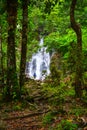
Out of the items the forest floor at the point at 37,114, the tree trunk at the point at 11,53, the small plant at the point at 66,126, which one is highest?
the tree trunk at the point at 11,53

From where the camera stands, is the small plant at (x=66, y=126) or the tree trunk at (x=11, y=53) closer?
the small plant at (x=66, y=126)

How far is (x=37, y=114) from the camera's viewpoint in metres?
13.1

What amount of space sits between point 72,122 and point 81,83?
449cm

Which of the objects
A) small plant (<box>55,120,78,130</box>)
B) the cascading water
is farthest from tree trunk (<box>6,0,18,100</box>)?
the cascading water

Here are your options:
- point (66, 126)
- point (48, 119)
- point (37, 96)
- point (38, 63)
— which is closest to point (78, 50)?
point (48, 119)

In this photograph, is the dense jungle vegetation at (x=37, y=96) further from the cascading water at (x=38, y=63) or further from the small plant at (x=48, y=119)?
the cascading water at (x=38, y=63)

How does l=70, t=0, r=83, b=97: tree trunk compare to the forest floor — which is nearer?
the forest floor

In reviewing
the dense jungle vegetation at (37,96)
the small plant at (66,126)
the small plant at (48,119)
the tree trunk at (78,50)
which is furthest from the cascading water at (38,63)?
the small plant at (66,126)

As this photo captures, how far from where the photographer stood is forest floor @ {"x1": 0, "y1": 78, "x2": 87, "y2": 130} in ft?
36.1

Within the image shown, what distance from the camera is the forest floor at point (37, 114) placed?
11.0 m

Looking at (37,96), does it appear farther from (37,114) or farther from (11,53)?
(37,114)

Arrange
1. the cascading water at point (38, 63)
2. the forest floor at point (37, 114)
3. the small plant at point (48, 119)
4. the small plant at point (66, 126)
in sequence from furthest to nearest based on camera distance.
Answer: the cascading water at point (38, 63), the small plant at point (48, 119), the forest floor at point (37, 114), the small plant at point (66, 126)

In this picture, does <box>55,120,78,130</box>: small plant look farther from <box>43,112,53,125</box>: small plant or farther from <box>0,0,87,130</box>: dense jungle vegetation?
<box>43,112,53,125</box>: small plant

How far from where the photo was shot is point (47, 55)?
49094 mm
